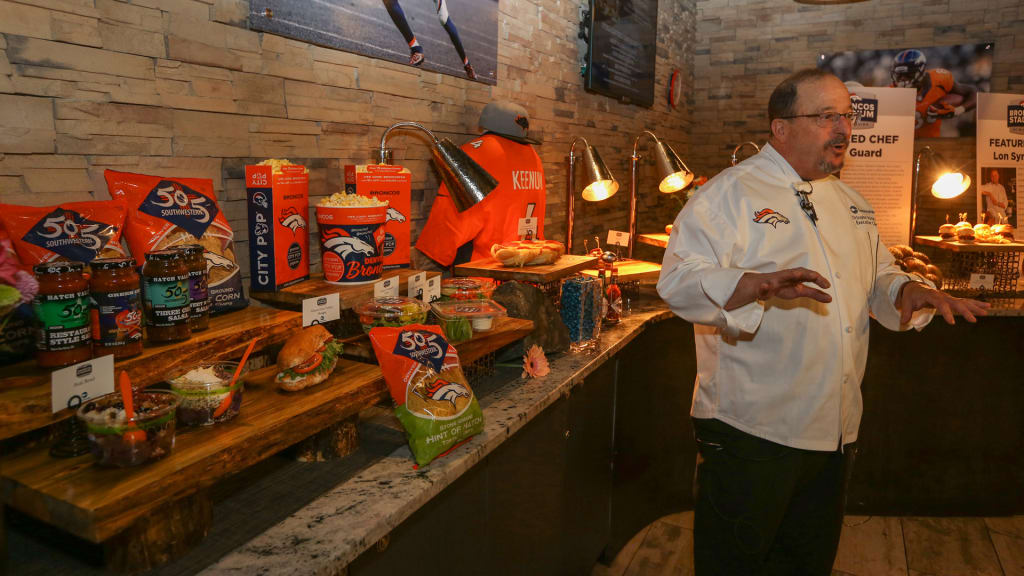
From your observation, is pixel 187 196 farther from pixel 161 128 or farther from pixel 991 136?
pixel 991 136

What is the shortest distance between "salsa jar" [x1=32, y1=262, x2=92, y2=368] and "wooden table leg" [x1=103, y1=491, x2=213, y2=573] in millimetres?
314

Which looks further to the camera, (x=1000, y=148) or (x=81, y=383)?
(x=1000, y=148)

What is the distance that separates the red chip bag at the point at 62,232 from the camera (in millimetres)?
1142

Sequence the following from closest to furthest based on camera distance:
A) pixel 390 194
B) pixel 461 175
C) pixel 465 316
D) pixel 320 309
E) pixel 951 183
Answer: pixel 320 309, pixel 465 316, pixel 390 194, pixel 461 175, pixel 951 183

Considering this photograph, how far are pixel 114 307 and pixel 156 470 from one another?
332 mm

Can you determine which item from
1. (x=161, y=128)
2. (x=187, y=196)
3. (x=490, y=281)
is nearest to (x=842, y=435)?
(x=490, y=281)

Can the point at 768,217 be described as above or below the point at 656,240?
above

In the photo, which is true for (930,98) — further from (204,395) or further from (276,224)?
(204,395)

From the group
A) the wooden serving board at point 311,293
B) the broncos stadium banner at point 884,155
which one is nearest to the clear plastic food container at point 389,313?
the wooden serving board at point 311,293

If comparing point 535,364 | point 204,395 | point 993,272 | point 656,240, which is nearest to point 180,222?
point 204,395

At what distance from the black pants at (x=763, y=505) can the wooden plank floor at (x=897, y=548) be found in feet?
2.84

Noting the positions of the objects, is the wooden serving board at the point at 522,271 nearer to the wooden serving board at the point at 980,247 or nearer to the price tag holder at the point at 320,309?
the price tag holder at the point at 320,309

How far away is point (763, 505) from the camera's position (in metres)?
1.91

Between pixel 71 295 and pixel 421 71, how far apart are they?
1.70m
